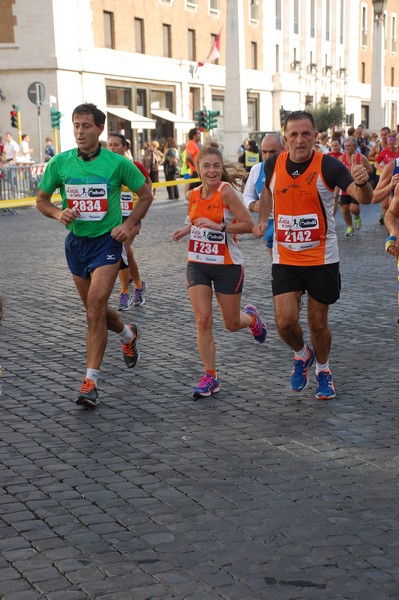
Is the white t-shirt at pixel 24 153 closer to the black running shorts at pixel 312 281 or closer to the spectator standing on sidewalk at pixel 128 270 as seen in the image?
the spectator standing on sidewalk at pixel 128 270

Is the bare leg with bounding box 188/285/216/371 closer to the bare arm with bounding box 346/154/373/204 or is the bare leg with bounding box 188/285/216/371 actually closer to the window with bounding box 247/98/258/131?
the bare arm with bounding box 346/154/373/204

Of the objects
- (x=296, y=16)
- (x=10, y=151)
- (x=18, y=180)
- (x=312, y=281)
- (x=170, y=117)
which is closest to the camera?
(x=312, y=281)

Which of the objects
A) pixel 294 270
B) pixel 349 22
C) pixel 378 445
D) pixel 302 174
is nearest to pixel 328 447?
pixel 378 445

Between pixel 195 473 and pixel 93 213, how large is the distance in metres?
2.30

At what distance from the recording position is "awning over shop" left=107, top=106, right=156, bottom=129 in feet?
141

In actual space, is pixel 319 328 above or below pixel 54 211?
below

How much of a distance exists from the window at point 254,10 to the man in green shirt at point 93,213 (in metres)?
53.4

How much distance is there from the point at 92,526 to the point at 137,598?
0.74 m

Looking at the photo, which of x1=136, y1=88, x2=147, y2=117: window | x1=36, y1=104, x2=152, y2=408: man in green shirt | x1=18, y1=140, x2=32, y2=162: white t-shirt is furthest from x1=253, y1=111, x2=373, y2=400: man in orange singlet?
x1=136, y1=88, x2=147, y2=117: window

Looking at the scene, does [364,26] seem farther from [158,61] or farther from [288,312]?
[288,312]

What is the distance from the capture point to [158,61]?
1843 inches

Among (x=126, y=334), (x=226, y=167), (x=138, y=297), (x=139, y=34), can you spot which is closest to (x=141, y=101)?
(x=139, y=34)

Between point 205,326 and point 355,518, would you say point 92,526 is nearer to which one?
point 355,518

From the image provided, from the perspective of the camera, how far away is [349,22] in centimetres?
7581
